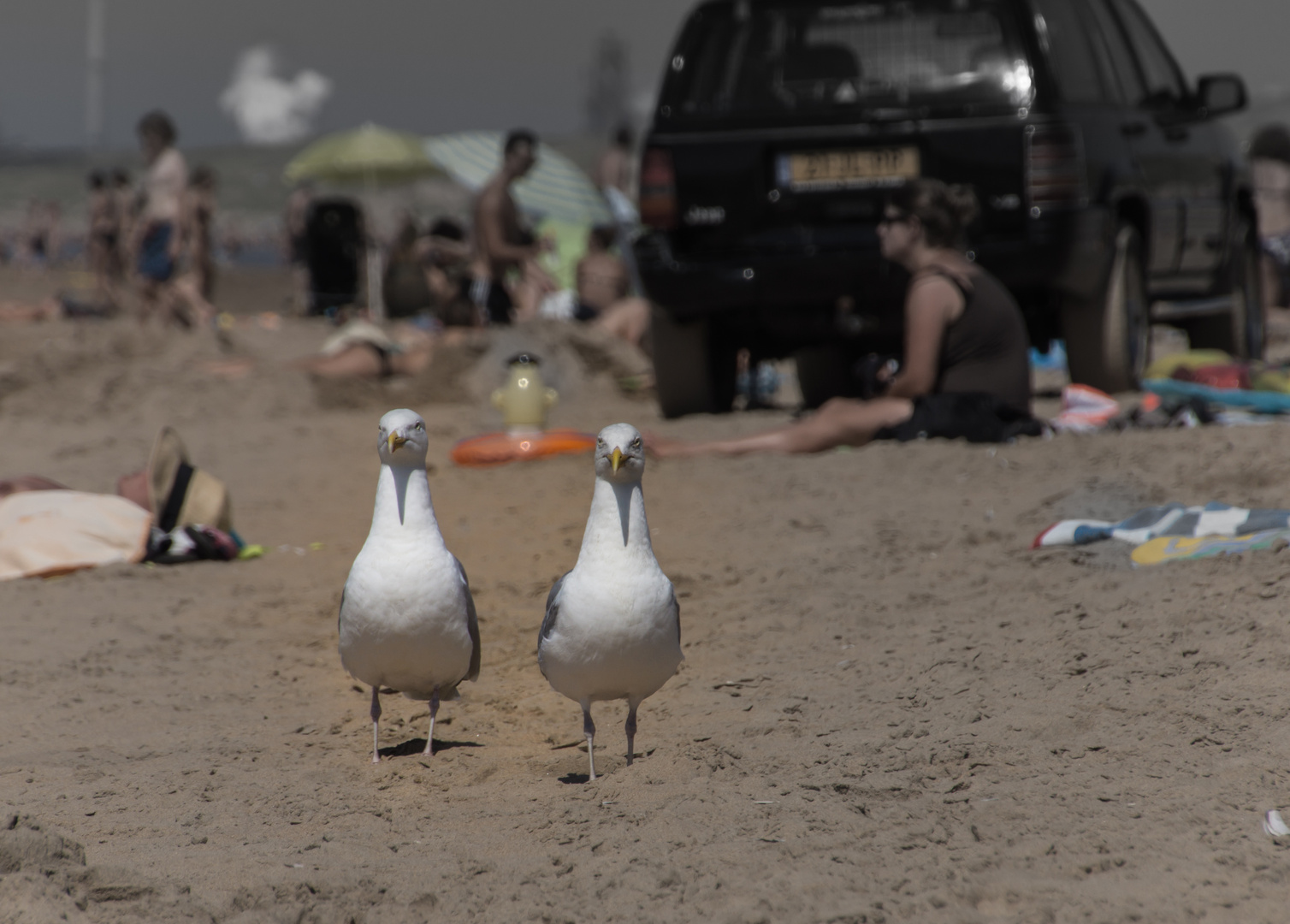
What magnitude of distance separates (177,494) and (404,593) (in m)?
2.68

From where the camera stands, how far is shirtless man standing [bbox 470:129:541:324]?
1028cm

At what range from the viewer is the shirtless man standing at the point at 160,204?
468 inches

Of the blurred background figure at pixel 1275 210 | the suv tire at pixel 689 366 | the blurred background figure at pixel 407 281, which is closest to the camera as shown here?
the suv tire at pixel 689 366

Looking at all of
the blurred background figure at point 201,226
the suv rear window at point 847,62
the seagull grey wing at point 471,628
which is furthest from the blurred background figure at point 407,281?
the seagull grey wing at point 471,628

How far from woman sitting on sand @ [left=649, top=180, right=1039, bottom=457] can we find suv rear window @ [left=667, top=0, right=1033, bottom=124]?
573 mm

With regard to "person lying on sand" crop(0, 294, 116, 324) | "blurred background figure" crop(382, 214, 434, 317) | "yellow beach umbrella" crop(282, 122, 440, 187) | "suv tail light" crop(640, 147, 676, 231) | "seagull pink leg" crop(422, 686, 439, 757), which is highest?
"yellow beach umbrella" crop(282, 122, 440, 187)

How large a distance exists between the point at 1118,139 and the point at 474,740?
4915 millimetres

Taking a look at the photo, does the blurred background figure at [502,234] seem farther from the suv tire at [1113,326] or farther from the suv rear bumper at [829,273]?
the suv tire at [1113,326]

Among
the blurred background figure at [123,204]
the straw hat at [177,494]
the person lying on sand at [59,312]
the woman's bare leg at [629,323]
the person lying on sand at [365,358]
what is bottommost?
the straw hat at [177,494]

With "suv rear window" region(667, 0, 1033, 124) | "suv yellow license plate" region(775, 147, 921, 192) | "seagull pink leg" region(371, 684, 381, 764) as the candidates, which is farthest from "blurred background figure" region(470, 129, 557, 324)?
"seagull pink leg" region(371, 684, 381, 764)

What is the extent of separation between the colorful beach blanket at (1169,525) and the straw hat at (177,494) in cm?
319

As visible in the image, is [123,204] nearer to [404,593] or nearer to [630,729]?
[404,593]

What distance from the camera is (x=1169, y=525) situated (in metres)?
4.45

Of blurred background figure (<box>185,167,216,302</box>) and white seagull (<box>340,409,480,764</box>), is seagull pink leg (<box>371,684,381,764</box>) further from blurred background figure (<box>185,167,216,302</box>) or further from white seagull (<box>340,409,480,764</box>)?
blurred background figure (<box>185,167,216,302</box>)
